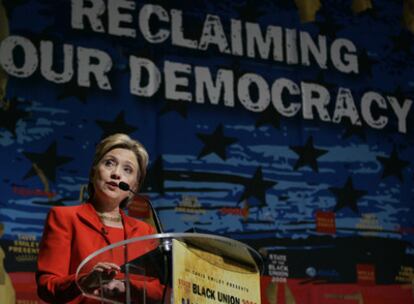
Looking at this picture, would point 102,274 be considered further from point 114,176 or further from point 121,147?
point 121,147

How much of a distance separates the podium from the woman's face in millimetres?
669

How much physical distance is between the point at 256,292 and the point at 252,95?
8.84 ft

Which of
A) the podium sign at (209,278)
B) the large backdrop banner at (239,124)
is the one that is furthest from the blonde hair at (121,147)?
the large backdrop banner at (239,124)

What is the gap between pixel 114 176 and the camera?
8.96 feet

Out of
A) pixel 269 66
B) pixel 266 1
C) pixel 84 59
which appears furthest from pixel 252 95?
pixel 84 59

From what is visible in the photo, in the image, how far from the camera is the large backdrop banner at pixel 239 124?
4.18m

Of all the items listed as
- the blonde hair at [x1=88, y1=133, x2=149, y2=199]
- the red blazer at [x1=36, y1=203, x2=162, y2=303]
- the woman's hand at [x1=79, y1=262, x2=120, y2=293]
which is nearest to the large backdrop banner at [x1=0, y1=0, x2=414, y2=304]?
the blonde hair at [x1=88, y1=133, x2=149, y2=199]

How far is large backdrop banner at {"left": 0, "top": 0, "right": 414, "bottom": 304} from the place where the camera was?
4184mm

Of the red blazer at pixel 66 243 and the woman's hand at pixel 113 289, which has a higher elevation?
the red blazer at pixel 66 243

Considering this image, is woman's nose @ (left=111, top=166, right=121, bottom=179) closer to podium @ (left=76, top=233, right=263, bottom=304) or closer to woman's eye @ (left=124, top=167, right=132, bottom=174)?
woman's eye @ (left=124, top=167, right=132, bottom=174)

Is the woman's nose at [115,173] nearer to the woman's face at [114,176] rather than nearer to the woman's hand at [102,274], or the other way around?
the woman's face at [114,176]

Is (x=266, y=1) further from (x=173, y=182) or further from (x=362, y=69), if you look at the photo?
(x=173, y=182)

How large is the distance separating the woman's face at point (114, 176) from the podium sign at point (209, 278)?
678mm

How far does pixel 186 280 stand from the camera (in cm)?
190
